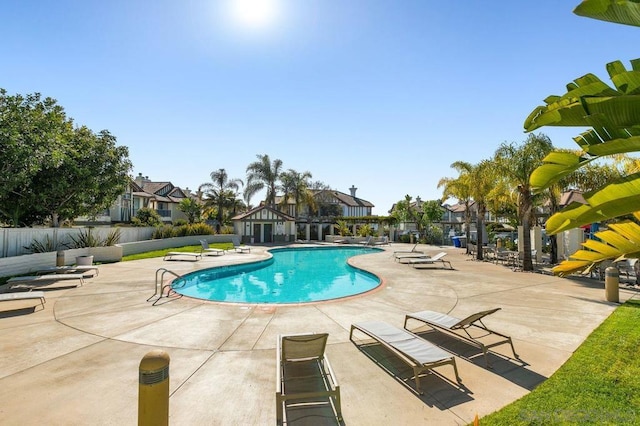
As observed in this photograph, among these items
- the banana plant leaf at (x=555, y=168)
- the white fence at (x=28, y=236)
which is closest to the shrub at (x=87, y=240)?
the white fence at (x=28, y=236)

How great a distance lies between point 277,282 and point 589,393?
12909 millimetres

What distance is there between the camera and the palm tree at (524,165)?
15.8 m

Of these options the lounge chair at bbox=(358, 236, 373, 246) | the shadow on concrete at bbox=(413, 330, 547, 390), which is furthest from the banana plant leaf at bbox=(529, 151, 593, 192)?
the lounge chair at bbox=(358, 236, 373, 246)

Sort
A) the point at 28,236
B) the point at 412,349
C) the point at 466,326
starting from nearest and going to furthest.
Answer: the point at 412,349
the point at 466,326
the point at 28,236

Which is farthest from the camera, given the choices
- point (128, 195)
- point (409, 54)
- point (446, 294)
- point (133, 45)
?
point (128, 195)

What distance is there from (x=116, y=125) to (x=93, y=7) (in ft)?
33.3

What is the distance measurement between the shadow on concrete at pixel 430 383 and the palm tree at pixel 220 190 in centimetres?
3924

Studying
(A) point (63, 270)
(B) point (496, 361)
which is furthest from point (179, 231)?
(B) point (496, 361)

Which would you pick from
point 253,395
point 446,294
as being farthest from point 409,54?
point 253,395

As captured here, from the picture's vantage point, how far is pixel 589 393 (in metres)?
4.31

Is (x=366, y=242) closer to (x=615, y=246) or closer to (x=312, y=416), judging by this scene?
(x=312, y=416)

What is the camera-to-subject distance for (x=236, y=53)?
12.9m

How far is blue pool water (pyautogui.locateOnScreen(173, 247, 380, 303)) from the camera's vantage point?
12.7 meters

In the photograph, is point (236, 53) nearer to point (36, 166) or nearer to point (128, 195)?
point (36, 166)
